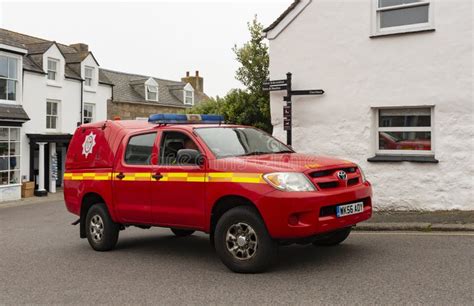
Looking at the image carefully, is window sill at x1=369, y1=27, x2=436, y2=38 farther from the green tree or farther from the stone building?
the stone building

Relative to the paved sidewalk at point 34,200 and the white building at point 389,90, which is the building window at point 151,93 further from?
the white building at point 389,90

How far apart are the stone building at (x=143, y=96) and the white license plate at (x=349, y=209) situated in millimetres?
25787

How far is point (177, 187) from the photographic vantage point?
650 cm

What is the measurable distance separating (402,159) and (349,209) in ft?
15.1

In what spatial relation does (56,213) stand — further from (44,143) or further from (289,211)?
(289,211)

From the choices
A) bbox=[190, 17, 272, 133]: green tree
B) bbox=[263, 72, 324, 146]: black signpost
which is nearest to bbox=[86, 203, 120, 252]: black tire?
bbox=[263, 72, 324, 146]: black signpost

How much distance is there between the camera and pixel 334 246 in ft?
23.7

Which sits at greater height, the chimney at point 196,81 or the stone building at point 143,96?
the chimney at point 196,81

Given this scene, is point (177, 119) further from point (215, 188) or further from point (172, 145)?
point (215, 188)

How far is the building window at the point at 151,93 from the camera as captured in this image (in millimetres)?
36812

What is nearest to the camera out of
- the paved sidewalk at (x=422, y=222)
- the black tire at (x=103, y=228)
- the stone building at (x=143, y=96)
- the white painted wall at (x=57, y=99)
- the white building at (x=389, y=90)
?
the black tire at (x=103, y=228)

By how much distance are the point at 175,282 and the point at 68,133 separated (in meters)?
22.1

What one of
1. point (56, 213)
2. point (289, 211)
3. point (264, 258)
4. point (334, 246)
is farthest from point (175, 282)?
point (56, 213)

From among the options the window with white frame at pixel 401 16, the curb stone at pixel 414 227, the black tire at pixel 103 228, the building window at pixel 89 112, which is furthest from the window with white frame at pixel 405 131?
the building window at pixel 89 112
